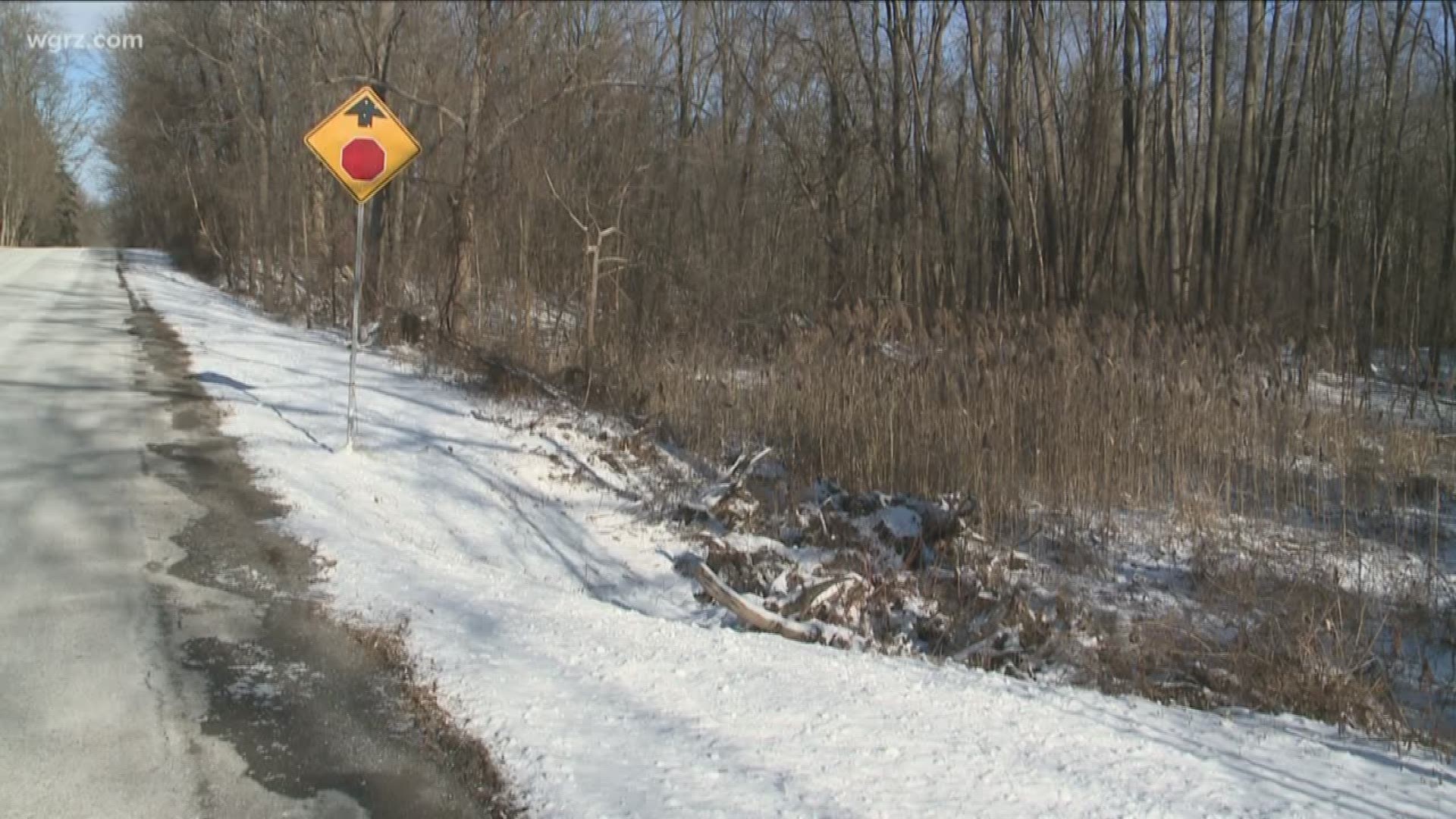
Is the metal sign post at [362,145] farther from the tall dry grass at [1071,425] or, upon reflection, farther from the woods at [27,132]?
the woods at [27,132]

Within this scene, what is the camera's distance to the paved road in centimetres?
351

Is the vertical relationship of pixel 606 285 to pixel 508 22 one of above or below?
below

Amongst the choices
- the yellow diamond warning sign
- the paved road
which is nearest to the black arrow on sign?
the yellow diamond warning sign

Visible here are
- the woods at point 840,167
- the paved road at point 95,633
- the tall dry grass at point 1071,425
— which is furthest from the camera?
the woods at point 840,167

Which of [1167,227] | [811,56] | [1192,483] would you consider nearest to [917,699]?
[1192,483]

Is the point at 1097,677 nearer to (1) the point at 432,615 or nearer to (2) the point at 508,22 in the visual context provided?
(1) the point at 432,615

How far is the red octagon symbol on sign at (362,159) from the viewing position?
328 inches

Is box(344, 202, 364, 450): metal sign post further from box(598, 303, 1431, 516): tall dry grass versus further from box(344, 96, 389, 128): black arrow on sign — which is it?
box(598, 303, 1431, 516): tall dry grass

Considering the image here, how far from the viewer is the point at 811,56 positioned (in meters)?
25.0

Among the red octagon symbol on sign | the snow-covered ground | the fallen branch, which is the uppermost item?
the red octagon symbol on sign

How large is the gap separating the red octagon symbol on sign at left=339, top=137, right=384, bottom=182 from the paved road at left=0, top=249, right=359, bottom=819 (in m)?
2.69

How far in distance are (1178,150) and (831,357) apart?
19.5 m

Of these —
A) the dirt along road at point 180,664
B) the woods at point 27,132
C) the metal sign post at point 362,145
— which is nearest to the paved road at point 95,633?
the dirt along road at point 180,664

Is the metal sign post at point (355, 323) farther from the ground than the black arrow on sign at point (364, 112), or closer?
closer
